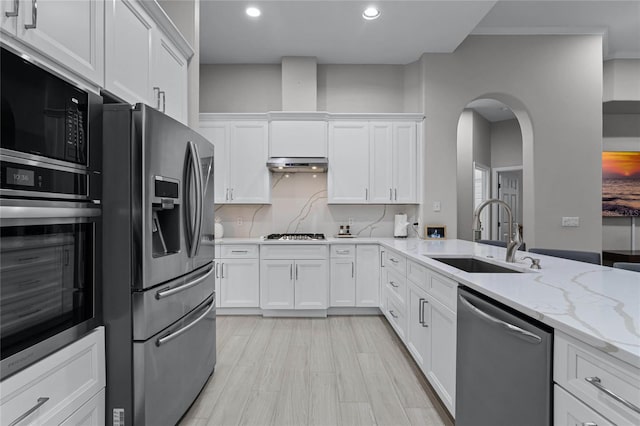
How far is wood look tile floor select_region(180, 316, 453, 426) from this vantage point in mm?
1943

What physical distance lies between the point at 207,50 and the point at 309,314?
11.3ft

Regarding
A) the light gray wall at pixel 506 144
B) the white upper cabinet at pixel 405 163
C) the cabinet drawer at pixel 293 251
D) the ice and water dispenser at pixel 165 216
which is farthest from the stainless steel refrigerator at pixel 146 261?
the light gray wall at pixel 506 144

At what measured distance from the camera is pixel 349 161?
4070mm

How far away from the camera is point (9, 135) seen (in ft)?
3.16

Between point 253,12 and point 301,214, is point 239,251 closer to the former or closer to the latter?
point 301,214

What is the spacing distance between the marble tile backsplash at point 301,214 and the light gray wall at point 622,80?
3254 millimetres

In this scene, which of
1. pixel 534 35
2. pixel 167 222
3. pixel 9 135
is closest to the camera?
pixel 9 135

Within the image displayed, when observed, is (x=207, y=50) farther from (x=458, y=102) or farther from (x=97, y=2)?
(x=458, y=102)

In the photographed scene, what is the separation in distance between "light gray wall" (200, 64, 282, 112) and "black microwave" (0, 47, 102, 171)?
310 cm

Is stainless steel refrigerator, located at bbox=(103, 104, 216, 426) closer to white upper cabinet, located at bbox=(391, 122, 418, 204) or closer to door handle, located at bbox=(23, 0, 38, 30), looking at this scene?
door handle, located at bbox=(23, 0, 38, 30)

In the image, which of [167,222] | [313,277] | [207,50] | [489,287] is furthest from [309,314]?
[207,50]

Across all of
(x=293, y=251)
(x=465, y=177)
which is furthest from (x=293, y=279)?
(x=465, y=177)

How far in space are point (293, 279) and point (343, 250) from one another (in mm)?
679

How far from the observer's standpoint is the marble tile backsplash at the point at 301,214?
14.3 ft
